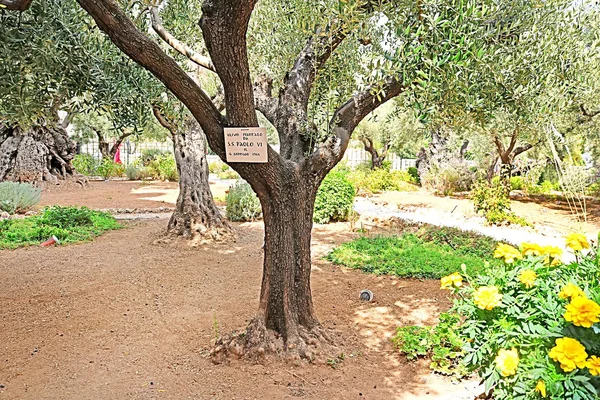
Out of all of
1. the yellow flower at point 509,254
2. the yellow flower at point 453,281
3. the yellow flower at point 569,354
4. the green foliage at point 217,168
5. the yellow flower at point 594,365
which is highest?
the green foliage at point 217,168

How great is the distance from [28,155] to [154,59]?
49.7 ft

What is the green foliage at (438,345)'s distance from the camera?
3744mm

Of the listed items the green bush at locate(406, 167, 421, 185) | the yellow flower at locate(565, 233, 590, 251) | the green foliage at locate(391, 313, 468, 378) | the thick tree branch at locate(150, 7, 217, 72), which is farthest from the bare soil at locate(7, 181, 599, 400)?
the green bush at locate(406, 167, 421, 185)

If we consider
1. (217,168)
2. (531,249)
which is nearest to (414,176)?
(217,168)

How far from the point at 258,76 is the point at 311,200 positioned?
5.71 feet

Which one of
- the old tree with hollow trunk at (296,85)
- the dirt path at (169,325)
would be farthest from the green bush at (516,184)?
the old tree with hollow trunk at (296,85)

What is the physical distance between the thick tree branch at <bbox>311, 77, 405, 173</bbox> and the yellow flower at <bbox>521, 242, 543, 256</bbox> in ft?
5.05

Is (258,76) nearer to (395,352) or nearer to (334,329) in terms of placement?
(334,329)

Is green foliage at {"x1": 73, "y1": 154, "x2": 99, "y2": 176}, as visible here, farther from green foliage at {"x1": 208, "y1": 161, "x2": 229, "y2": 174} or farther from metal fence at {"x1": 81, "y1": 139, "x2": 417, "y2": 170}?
metal fence at {"x1": 81, "y1": 139, "x2": 417, "y2": 170}

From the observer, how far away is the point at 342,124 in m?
4.09

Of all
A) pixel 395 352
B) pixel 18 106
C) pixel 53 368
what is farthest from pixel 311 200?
pixel 18 106

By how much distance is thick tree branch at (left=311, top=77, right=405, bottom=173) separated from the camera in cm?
396

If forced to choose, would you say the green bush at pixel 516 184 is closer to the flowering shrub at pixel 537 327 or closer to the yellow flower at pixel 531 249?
the yellow flower at pixel 531 249

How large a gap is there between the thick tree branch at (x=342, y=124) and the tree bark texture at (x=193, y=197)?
4.96 metres
